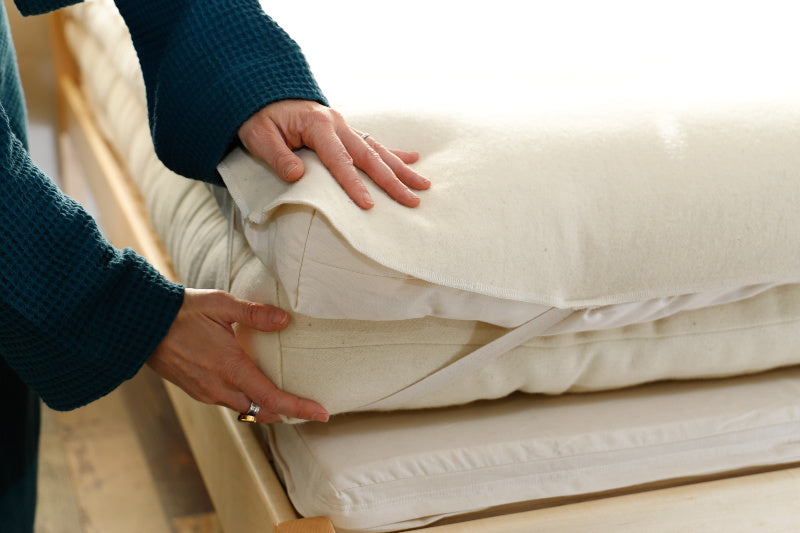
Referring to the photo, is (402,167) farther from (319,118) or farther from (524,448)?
(524,448)

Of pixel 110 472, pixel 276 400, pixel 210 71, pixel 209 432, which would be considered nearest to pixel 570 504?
pixel 276 400

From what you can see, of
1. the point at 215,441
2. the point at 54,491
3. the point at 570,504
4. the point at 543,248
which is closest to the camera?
the point at 543,248

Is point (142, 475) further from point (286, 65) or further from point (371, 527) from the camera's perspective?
point (286, 65)

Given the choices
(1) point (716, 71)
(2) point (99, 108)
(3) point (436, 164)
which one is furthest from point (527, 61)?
(2) point (99, 108)

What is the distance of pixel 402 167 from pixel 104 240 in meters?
0.25

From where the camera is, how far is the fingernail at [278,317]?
2.10 ft

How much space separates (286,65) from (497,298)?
0.27m

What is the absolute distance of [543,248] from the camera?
61 cm

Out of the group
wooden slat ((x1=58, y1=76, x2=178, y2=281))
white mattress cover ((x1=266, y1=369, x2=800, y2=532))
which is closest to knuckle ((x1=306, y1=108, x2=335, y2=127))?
white mattress cover ((x1=266, y1=369, x2=800, y2=532))

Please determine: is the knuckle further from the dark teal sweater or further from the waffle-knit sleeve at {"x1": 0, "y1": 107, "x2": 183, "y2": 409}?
the waffle-knit sleeve at {"x1": 0, "y1": 107, "x2": 183, "y2": 409}

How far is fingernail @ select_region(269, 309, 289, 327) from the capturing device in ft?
2.10

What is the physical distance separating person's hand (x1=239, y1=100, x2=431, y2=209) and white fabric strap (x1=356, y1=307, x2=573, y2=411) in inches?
5.6

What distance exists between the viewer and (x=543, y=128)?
2.19 feet

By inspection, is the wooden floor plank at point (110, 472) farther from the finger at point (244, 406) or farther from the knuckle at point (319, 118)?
the knuckle at point (319, 118)
